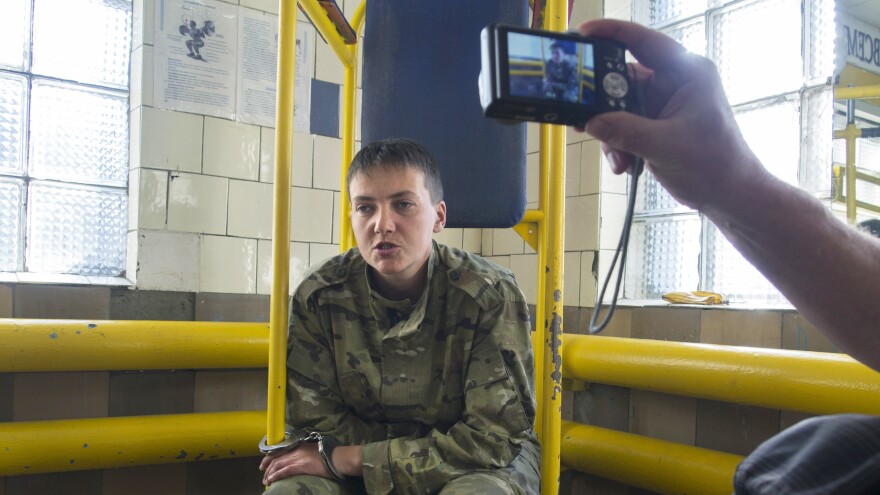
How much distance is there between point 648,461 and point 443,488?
68 cm

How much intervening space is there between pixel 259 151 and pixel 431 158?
0.89m

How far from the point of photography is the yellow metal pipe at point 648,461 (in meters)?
1.41

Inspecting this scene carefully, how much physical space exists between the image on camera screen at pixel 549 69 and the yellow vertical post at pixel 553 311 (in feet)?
2.25

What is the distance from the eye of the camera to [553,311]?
1.23m

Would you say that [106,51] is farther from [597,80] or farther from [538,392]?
[597,80]

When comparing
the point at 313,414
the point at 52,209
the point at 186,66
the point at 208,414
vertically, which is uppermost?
the point at 186,66

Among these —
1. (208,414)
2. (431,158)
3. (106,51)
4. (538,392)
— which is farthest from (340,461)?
(106,51)

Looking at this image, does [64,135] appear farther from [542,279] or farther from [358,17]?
[542,279]

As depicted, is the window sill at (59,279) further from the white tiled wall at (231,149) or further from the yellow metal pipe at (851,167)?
the yellow metal pipe at (851,167)

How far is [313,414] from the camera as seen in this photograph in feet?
3.82

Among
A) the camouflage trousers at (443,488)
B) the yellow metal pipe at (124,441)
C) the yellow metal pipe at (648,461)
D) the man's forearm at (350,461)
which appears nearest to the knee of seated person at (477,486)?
the camouflage trousers at (443,488)

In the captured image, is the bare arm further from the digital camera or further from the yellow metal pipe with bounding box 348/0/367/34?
the yellow metal pipe with bounding box 348/0/367/34

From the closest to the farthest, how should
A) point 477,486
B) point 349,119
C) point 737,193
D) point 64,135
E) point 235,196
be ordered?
point 737,193, point 477,486, point 349,119, point 64,135, point 235,196

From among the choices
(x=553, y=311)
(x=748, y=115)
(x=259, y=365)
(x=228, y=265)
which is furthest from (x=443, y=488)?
(x=748, y=115)
